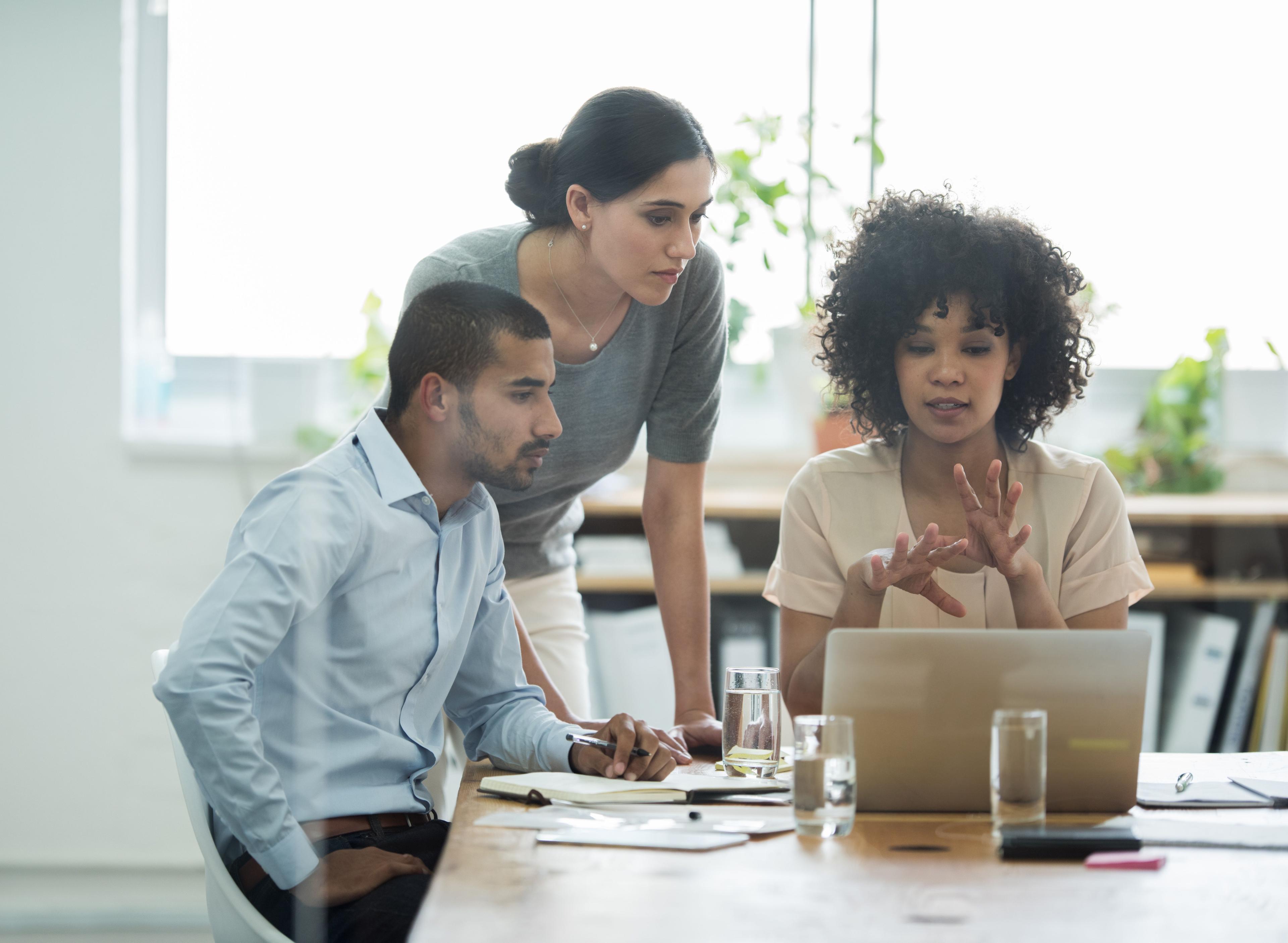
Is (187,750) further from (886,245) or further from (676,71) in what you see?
(676,71)

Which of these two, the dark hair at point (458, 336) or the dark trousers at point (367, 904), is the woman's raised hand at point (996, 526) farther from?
the dark trousers at point (367, 904)

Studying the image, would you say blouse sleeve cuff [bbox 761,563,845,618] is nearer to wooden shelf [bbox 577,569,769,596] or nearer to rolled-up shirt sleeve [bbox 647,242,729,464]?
rolled-up shirt sleeve [bbox 647,242,729,464]

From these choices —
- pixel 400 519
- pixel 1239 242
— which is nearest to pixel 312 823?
pixel 400 519


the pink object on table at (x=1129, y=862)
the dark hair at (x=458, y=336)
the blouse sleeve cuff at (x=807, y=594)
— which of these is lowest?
the pink object on table at (x=1129, y=862)

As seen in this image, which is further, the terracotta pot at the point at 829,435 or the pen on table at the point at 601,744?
the terracotta pot at the point at 829,435

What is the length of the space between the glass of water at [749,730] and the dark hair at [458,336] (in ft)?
1.43

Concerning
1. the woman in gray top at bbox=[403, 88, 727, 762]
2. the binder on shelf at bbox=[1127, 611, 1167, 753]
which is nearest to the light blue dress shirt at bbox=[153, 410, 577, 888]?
the woman in gray top at bbox=[403, 88, 727, 762]

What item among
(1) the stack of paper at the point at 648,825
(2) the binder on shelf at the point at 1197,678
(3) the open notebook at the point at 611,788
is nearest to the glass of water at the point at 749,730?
(3) the open notebook at the point at 611,788

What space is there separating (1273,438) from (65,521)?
8.32 feet

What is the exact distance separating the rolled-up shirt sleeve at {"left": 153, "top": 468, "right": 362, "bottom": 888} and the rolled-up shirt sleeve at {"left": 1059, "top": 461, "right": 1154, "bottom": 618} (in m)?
0.87

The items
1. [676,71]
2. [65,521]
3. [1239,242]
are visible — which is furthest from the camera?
[1239,242]

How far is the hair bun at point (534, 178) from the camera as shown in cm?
156

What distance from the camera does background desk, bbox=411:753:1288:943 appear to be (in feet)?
2.35

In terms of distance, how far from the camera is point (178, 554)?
1.92 meters
